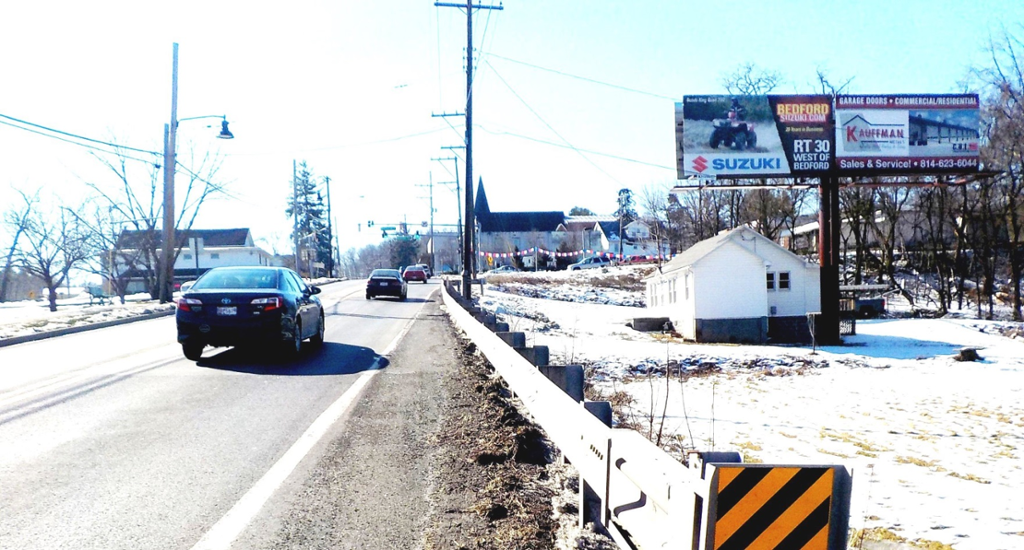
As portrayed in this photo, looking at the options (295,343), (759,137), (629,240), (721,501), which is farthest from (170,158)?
(629,240)

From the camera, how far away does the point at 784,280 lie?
3909 cm

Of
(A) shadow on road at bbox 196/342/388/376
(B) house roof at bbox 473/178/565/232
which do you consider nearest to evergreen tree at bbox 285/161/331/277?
(B) house roof at bbox 473/178/565/232

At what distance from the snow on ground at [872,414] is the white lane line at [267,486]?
3.16m

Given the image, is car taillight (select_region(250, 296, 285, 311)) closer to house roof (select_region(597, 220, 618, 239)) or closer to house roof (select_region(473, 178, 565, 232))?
house roof (select_region(597, 220, 618, 239))

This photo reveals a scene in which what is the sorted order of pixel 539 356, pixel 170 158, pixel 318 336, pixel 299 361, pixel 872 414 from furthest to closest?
pixel 170 158 → pixel 318 336 → pixel 872 414 → pixel 299 361 → pixel 539 356

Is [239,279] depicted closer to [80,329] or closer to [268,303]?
[268,303]

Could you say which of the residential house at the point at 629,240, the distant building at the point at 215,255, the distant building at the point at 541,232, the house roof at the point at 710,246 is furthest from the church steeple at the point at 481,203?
the house roof at the point at 710,246

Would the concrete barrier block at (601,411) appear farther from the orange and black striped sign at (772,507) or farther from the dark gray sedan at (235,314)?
the dark gray sedan at (235,314)

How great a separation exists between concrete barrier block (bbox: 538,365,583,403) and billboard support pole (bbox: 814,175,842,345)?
86.5 feet

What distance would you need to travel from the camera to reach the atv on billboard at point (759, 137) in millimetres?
28625

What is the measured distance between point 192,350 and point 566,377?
26.2 feet

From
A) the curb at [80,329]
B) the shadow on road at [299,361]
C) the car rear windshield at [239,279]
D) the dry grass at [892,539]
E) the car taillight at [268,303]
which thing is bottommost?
the dry grass at [892,539]

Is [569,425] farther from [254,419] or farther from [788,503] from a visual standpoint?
[254,419]

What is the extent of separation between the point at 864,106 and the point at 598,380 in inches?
712
